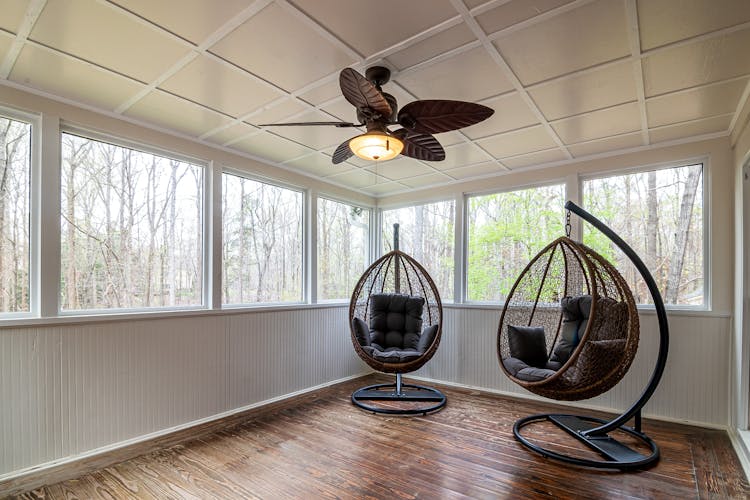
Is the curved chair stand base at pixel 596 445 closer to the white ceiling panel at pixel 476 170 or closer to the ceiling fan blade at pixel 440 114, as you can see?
the ceiling fan blade at pixel 440 114

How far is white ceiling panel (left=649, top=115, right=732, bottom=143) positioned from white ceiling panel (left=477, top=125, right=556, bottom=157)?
2.92 feet

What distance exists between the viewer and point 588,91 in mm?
2693

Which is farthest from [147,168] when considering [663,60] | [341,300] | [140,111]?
[663,60]

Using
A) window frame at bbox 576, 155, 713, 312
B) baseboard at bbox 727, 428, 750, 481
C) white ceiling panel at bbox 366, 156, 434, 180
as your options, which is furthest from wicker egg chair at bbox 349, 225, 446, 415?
baseboard at bbox 727, 428, 750, 481

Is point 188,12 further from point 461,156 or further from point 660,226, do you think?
point 660,226

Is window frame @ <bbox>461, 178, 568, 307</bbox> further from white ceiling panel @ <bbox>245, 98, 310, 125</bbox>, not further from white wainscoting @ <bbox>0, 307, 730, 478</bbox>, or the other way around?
white ceiling panel @ <bbox>245, 98, 310, 125</bbox>

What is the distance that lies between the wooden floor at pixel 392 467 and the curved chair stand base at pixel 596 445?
0.21 feet

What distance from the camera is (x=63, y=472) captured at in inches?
104

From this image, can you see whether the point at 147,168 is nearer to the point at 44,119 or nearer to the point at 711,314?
the point at 44,119

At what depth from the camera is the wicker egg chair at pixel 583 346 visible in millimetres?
2836

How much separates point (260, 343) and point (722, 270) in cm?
453

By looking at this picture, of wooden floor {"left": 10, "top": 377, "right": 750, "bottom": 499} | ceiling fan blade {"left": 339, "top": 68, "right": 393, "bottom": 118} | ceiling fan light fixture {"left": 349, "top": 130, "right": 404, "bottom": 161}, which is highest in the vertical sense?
ceiling fan blade {"left": 339, "top": 68, "right": 393, "bottom": 118}

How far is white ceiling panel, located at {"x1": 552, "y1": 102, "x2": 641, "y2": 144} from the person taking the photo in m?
3.03

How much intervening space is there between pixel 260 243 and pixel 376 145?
2.49m
